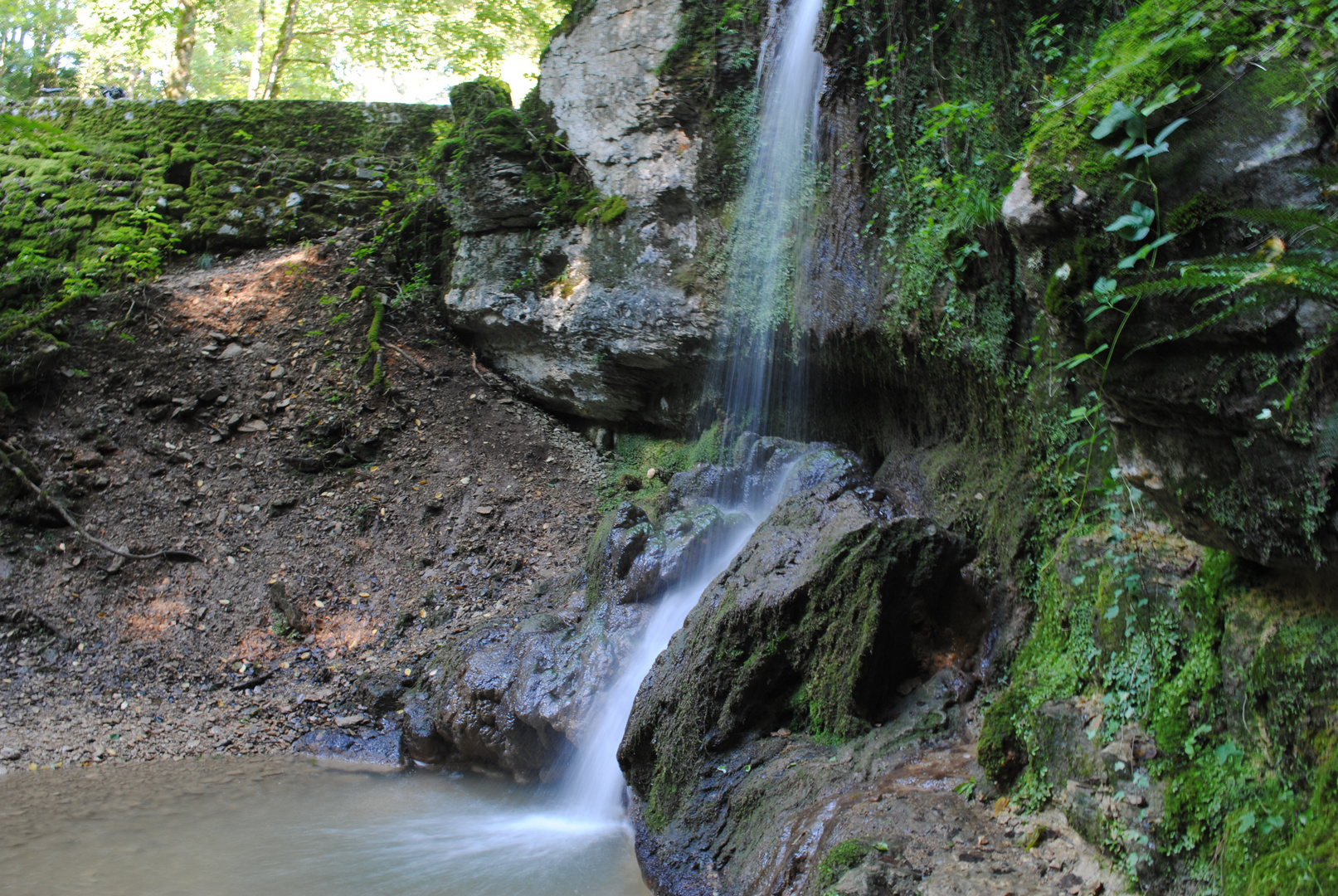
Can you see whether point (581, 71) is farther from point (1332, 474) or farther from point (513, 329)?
point (1332, 474)

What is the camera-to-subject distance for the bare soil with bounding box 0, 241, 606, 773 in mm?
5977

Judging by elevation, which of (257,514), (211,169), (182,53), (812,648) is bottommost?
(812,648)

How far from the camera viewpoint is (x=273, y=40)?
56.8 feet

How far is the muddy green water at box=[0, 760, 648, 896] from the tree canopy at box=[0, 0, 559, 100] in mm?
10578

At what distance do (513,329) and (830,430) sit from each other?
12.2ft

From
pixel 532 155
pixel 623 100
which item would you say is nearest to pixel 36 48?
pixel 532 155

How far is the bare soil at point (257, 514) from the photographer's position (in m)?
5.98

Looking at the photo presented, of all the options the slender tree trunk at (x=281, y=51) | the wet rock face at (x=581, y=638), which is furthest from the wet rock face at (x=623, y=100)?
the slender tree trunk at (x=281, y=51)

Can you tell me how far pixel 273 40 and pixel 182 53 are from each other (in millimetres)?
5837

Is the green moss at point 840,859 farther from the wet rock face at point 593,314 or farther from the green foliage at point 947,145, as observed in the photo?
the wet rock face at point 593,314

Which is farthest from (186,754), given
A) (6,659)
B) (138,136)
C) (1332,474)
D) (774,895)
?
(138,136)

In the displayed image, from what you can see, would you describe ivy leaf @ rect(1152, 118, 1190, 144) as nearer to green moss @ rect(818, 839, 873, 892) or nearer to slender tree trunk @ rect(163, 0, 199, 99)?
green moss @ rect(818, 839, 873, 892)

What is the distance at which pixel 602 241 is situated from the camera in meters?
7.86

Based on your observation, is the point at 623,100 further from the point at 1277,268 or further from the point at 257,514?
the point at 1277,268
